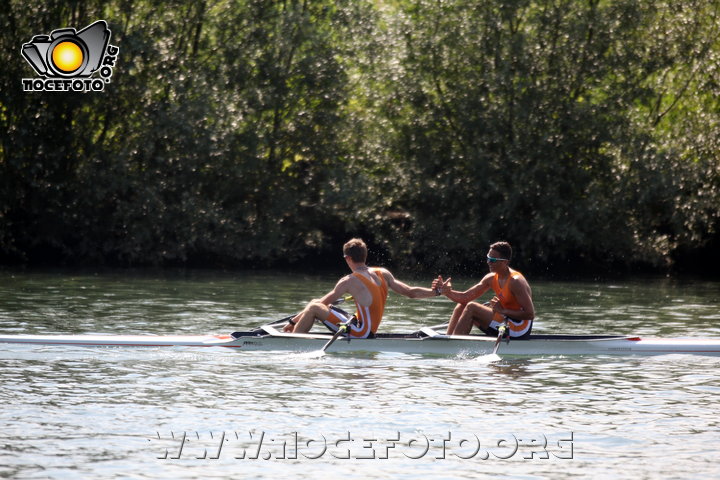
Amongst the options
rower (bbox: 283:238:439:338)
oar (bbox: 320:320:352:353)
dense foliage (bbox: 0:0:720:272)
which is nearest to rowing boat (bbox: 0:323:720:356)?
oar (bbox: 320:320:352:353)

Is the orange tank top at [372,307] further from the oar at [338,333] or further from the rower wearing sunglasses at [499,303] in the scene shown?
the rower wearing sunglasses at [499,303]

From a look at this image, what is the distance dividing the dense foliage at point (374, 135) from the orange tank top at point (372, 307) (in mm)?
21341

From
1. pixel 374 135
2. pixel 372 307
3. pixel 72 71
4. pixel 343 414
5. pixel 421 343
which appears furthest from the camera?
pixel 374 135

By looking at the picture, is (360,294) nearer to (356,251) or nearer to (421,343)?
(356,251)

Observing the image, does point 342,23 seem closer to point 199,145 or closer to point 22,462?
point 199,145

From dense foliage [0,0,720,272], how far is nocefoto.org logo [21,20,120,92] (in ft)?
1.09

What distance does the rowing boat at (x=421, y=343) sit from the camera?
1494 cm

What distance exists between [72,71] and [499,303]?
25.3m

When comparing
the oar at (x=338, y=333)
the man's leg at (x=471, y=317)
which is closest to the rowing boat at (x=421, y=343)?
the oar at (x=338, y=333)

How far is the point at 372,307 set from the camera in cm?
1490

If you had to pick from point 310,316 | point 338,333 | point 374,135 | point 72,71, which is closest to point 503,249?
point 338,333

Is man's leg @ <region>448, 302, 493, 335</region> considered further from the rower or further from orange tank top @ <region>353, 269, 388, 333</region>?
orange tank top @ <region>353, 269, 388, 333</region>

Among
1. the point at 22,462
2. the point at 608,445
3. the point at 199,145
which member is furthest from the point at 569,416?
the point at 199,145

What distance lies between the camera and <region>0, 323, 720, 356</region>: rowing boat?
49.0 feet
